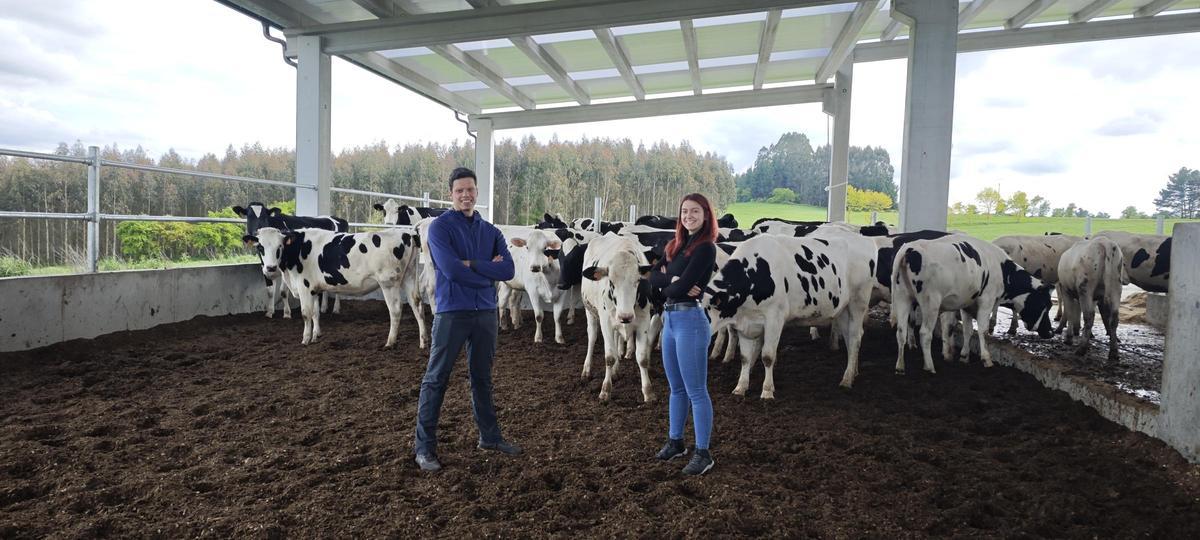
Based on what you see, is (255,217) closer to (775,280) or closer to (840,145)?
(775,280)

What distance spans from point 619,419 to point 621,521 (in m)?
1.89

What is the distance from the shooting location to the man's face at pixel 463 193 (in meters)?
4.38

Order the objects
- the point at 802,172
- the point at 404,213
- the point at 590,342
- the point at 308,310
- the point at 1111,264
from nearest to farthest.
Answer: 1. the point at 590,342
2. the point at 1111,264
3. the point at 308,310
4. the point at 404,213
5. the point at 802,172

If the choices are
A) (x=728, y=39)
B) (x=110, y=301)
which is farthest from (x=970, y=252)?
(x=110, y=301)

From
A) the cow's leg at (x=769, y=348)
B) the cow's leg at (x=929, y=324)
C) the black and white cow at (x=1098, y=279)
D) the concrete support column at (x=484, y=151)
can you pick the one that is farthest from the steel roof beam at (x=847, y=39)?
the concrete support column at (x=484, y=151)

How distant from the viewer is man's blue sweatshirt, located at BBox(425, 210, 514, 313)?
167 inches

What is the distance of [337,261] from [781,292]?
5717 millimetres

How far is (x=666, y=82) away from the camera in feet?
58.1

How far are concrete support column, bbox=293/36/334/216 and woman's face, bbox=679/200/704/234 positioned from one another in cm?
917

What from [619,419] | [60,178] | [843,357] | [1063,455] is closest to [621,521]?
[619,419]

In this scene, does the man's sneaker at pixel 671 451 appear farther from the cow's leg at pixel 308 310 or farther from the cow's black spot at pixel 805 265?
the cow's leg at pixel 308 310

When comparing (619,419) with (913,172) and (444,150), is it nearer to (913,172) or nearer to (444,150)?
(913,172)

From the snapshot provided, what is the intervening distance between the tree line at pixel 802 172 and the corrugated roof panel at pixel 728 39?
60.5 ft

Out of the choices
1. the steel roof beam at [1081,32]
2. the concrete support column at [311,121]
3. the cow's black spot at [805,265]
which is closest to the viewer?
the cow's black spot at [805,265]
